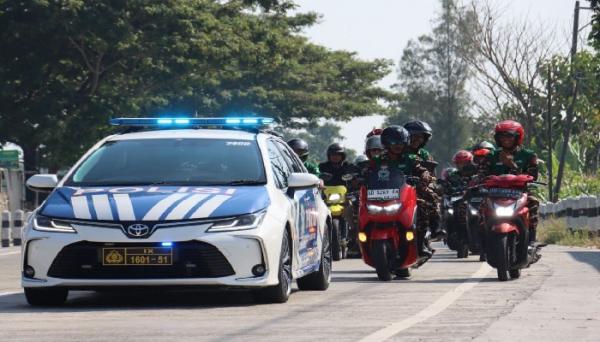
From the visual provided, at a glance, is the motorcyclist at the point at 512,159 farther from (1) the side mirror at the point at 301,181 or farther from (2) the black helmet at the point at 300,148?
(2) the black helmet at the point at 300,148

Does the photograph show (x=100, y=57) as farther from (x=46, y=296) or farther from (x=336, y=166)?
(x=46, y=296)

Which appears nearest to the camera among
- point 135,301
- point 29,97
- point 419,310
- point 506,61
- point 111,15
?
point 419,310

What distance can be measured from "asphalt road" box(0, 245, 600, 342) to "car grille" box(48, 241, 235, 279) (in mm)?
265

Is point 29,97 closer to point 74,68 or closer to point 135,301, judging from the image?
point 74,68

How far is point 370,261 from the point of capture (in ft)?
57.6

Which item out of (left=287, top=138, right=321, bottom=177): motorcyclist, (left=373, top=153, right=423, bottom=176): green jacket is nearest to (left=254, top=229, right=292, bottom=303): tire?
(left=373, top=153, right=423, bottom=176): green jacket

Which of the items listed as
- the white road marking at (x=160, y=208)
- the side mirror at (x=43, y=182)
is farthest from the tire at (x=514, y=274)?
the side mirror at (x=43, y=182)

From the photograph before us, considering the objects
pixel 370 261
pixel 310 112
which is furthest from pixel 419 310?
pixel 310 112

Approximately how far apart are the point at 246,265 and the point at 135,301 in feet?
4.28

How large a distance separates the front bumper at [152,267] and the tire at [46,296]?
9.8 inches

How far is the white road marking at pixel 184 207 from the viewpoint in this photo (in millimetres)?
12930

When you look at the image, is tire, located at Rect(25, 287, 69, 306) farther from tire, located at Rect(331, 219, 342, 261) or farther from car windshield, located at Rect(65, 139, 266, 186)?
tire, located at Rect(331, 219, 342, 261)

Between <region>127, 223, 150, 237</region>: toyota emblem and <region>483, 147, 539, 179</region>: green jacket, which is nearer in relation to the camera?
<region>127, 223, 150, 237</region>: toyota emblem

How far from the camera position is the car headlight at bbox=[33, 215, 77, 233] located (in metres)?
13.0
